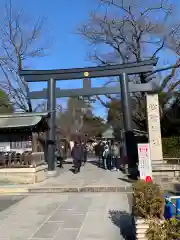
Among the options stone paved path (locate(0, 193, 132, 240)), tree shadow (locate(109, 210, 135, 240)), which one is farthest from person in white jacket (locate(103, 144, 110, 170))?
tree shadow (locate(109, 210, 135, 240))

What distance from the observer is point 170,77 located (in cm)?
2981

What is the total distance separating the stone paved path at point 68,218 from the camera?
6.99 meters

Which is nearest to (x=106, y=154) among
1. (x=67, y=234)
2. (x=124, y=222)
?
(x=124, y=222)

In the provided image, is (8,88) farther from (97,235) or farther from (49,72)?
(97,235)

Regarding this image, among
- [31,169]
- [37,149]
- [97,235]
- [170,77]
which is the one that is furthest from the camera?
[170,77]

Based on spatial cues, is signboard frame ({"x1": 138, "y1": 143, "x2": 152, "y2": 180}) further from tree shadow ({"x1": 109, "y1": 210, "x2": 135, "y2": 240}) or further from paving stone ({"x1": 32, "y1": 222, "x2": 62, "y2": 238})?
paving stone ({"x1": 32, "y1": 222, "x2": 62, "y2": 238})

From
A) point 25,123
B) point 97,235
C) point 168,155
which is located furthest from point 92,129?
point 97,235

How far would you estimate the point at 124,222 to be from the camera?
790 centimetres

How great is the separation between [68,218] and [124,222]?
1.51 meters

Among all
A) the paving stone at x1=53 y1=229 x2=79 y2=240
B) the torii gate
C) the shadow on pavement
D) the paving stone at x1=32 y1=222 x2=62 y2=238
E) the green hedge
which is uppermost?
the torii gate

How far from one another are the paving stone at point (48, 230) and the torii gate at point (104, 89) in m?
11.2

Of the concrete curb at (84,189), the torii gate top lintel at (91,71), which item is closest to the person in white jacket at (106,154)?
the torii gate top lintel at (91,71)

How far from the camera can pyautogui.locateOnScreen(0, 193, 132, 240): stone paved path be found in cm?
699

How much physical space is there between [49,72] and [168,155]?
29.3 feet
